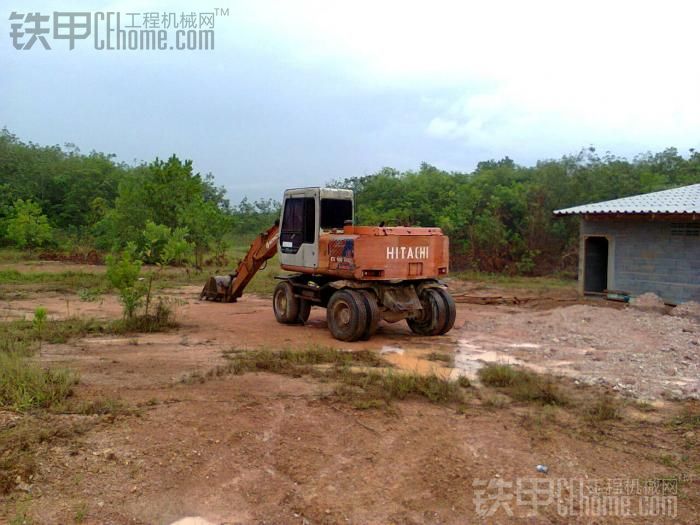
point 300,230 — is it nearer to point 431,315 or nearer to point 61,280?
point 431,315

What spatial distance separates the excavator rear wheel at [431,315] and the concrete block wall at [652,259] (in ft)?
19.6

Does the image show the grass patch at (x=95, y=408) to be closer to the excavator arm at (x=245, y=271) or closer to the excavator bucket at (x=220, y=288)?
the excavator arm at (x=245, y=271)

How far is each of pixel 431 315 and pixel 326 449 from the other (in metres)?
5.93

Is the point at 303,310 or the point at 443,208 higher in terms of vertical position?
the point at 443,208

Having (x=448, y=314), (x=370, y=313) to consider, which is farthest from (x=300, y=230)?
(x=448, y=314)

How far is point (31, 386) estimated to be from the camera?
6.82 m

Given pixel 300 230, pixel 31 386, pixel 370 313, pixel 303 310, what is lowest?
pixel 31 386

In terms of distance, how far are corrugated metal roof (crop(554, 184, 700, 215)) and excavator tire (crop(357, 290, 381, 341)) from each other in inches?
276

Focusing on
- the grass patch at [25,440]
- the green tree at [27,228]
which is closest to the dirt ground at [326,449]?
the grass patch at [25,440]

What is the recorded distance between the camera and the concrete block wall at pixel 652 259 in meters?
13.8

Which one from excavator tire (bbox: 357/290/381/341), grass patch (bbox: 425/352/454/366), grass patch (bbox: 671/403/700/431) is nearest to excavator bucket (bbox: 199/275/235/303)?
excavator tire (bbox: 357/290/381/341)

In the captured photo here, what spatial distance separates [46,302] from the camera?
49.3ft

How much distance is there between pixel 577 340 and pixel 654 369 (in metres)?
2.14

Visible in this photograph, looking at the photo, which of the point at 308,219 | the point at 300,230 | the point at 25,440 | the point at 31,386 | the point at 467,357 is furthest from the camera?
the point at 300,230
